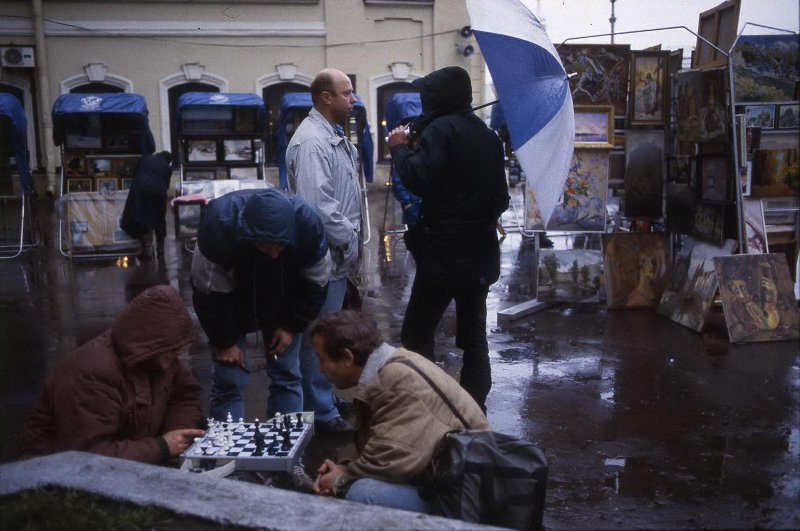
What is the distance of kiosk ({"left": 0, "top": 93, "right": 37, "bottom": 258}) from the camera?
38.1 ft

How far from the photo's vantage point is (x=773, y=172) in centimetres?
696

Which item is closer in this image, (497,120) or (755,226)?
(755,226)

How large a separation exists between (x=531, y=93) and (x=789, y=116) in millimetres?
3908

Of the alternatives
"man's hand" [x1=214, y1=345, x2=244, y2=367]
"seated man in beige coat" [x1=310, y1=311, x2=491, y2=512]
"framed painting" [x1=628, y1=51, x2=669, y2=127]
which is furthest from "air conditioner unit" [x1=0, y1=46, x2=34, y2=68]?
"seated man in beige coat" [x1=310, y1=311, x2=491, y2=512]

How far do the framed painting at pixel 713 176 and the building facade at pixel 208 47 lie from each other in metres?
13.5

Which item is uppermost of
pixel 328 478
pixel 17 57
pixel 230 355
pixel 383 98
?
pixel 17 57

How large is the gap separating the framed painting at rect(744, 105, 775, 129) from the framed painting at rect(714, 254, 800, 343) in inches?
51.1

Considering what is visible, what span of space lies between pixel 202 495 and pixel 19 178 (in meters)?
10.9

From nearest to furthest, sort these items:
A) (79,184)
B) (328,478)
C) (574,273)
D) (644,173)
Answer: (328,478) → (574,273) → (644,173) → (79,184)

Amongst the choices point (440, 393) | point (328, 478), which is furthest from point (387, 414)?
point (328, 478)

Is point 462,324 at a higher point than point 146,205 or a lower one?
lower

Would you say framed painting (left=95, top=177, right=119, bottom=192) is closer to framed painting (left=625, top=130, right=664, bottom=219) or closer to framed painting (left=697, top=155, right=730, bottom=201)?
framed painting (left=625, top=130, right=664, bottom=219)

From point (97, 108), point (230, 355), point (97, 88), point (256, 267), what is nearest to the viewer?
point (256, 267)

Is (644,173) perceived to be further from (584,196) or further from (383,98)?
(383,98)
